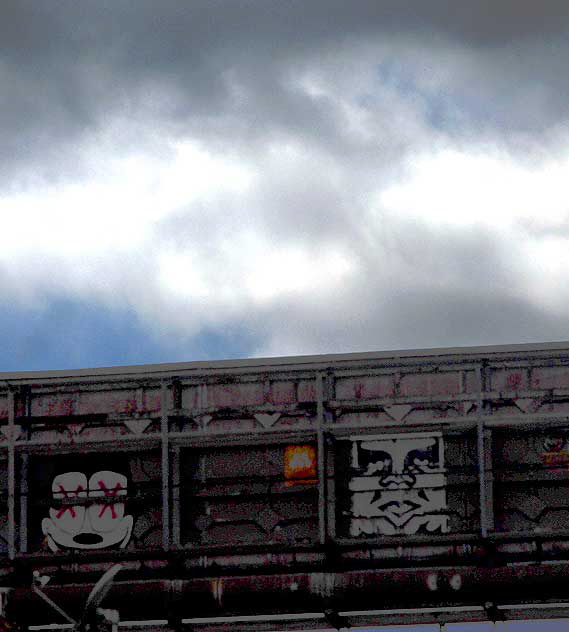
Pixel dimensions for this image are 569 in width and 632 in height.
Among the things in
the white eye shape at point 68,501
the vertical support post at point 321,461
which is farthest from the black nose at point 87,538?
the vertical support post at point 321,461

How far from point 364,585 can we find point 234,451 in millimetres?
3703

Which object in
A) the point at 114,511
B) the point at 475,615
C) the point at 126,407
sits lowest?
the point at 475,615

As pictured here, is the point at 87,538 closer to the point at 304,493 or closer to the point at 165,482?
the point at 165,482

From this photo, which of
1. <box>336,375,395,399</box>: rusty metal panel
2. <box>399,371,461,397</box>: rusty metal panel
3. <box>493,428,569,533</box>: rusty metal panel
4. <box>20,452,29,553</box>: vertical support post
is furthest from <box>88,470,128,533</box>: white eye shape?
<box>493,428,569,533</box>: rusty metal panel

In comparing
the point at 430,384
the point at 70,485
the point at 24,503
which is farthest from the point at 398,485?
the point at 24,503

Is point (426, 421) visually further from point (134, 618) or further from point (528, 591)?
point (134, 618)

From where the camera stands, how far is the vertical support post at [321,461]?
30266 mm

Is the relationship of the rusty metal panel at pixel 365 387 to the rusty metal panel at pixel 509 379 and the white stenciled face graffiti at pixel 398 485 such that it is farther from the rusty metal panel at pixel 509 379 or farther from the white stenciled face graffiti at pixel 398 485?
the rusty metal panel at pixel 509 379

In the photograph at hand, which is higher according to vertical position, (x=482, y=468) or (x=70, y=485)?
(x=482, y=468)

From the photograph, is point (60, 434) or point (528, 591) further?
point (60, 434)

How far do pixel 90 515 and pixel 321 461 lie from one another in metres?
4.86

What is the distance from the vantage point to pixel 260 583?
99.2 ft

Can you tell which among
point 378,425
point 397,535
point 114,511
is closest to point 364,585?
point 397,535

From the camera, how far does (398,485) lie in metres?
30.5
